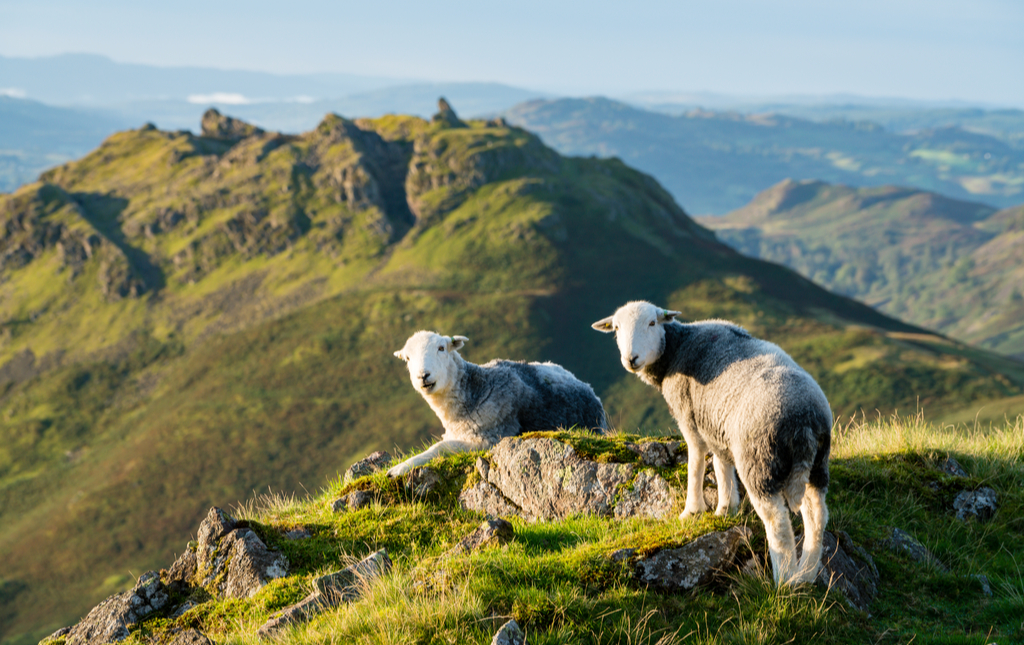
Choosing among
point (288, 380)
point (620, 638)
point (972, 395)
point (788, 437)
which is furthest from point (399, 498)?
point (288, 380)

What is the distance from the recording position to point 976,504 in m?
12.2

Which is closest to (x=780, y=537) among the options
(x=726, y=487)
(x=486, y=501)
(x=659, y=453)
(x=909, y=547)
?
(x=726, y=487)

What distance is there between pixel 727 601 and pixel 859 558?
2.43m

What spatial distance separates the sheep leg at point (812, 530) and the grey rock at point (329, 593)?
5345 mm

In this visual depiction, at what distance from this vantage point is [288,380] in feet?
648

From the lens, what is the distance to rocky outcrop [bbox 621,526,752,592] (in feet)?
29.6

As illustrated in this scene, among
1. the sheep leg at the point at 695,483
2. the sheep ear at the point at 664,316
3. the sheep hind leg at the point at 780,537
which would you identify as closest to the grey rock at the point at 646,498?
the sheep leg at the point at 695,483

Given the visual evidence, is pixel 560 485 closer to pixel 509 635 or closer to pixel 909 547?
pixel 509 635

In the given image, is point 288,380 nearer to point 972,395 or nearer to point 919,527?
point 972,395

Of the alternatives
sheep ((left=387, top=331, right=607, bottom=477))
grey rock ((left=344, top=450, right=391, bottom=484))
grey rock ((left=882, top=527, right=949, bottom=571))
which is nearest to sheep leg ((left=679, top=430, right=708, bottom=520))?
grey rock ((left=882, top=527, right=949, bottom=571))

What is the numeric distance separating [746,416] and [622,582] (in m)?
2.69

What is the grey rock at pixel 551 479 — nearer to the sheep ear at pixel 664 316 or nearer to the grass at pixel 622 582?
the grass at pixel 622 582

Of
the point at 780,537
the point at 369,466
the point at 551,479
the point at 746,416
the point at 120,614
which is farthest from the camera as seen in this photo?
the point at 369,466

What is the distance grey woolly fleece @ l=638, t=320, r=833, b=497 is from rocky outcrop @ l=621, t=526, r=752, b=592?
3.06ft
